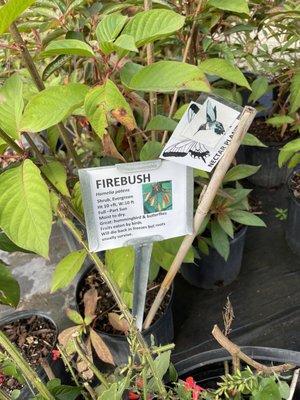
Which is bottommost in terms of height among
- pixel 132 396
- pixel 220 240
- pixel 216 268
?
pixel 216 268

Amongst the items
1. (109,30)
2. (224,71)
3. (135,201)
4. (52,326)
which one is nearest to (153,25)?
(109,30)

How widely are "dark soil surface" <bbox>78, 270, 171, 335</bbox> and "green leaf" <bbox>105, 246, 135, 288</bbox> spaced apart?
32 cm

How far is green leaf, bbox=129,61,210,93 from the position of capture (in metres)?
0.65

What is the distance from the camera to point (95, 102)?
0.64 meters

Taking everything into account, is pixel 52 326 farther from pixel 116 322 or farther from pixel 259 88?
pixel 259 88

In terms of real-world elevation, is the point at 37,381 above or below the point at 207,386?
above

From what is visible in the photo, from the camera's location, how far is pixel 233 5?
859 millimetres

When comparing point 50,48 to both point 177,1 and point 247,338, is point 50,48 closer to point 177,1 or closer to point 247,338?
point 177,1

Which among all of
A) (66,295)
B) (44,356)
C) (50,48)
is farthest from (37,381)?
(66,295)

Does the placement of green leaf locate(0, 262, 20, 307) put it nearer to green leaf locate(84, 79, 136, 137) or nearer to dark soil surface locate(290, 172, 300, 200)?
green leaf locate(84, 79, 136, 137)

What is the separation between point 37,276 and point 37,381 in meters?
1.28

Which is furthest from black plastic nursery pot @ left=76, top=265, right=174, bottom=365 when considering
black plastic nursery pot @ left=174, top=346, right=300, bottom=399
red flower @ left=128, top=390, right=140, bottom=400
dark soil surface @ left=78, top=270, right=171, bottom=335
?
red flower @ left=128, top=390, right=140, bottom=400

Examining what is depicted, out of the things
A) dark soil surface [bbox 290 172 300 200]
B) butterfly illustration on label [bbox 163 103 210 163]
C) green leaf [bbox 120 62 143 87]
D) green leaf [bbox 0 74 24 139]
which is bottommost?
dark soil surface [bbox 290 172 300 200]

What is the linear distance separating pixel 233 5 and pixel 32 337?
1149mm
